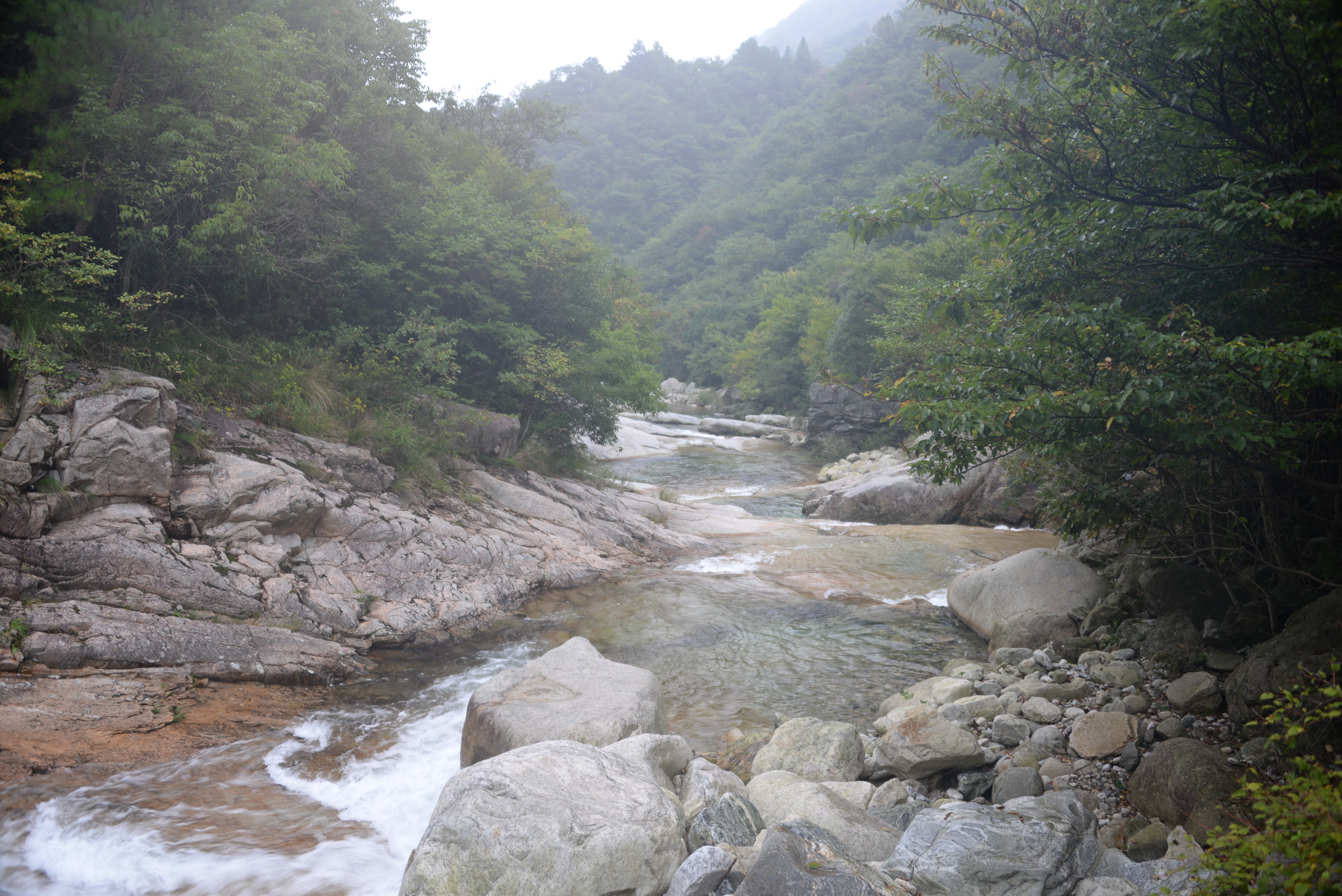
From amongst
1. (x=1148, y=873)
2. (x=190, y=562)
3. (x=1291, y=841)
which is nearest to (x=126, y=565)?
(x=190, y=562)

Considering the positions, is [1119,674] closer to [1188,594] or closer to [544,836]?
[1188,594]

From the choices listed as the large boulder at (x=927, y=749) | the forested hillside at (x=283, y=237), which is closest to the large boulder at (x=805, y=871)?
the large boulder at (x=927, y=749)

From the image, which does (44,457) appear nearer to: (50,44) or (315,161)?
Result: (50,44)

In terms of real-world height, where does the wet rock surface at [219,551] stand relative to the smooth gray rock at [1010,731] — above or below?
above

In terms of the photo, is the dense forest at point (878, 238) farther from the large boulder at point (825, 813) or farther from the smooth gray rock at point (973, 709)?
the large boulder at point (825, 813)

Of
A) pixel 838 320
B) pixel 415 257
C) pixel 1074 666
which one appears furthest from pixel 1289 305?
pixel 838 320

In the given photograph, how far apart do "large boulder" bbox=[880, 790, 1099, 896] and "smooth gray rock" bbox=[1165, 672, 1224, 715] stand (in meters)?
1.95

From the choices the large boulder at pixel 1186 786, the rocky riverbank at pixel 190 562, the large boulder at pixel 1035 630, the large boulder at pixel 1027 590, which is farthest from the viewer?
the large boulder at pixel 1027 590

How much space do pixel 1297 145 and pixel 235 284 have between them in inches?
485

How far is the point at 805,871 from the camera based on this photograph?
3.68 metres

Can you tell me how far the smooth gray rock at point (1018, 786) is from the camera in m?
4.88

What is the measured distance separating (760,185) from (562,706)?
82425 millimetres

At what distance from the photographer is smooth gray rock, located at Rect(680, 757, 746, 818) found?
15.9ft

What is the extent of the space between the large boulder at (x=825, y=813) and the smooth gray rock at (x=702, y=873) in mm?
520
